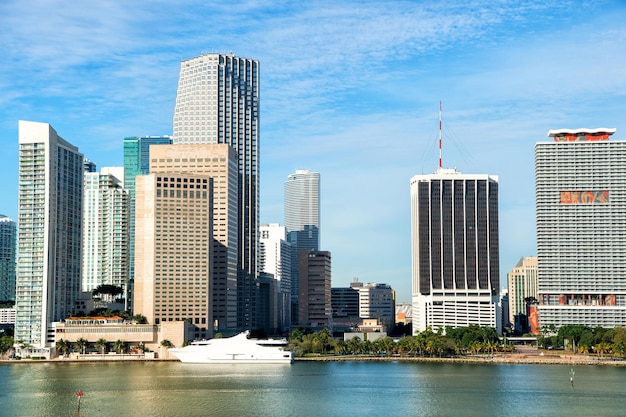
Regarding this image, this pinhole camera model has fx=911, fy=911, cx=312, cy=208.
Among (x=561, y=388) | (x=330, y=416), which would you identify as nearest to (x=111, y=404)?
(x=330, y=416)

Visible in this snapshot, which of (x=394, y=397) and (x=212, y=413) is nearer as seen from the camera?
(x=212, y=413)

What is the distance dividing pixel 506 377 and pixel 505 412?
178ft

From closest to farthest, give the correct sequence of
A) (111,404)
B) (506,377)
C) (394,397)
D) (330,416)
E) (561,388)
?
(330,416), (111,404), (394,397), (561,388), (506,377)

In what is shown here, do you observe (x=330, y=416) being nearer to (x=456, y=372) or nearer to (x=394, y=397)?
(x=394, y=397)

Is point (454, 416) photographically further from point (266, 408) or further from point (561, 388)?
point (561, 388)

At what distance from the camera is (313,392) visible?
15112 centimetres

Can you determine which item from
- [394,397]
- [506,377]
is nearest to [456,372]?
[506,377]

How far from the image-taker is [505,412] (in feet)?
417

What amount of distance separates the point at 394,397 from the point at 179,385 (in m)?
39.2

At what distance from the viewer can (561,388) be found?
514 ft

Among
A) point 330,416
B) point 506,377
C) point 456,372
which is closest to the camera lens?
point 330,416

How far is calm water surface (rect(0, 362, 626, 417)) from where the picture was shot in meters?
128

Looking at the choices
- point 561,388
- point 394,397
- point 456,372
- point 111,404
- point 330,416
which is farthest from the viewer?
point 456,372

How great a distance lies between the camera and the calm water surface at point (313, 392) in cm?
12838
